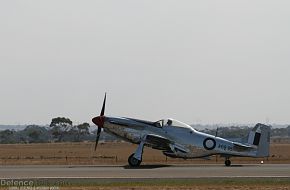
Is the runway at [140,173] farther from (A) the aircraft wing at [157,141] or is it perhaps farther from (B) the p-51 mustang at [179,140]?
(B) the p-51 mustang at [179,140]

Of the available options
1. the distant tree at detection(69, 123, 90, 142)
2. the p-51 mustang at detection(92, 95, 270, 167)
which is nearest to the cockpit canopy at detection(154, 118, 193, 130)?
the p-51 mustang at detection(92, 95, 270, 167)

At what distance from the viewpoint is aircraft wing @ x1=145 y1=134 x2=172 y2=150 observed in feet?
124

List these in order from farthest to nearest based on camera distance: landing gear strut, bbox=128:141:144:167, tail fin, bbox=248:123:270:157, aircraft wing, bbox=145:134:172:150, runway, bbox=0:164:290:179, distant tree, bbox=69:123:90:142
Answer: distant tree, bbox=69:123:90:142 < tail fin, bbox=248:123:270:157 < aircraft wing, bbox=145:134:172:150 < landing gear strut, bbox=128:141:144:167 < runway, bbox=0:164:290:179

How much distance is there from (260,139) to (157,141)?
6380 mm

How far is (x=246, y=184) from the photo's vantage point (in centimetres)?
2528

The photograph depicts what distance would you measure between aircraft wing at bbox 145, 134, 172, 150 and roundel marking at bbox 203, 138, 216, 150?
213cm

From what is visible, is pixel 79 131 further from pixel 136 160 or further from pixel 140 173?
pixel 140 173

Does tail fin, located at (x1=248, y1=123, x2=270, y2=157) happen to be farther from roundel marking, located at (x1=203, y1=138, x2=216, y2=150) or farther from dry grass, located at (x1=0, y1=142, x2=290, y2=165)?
dry grass, located at (x1=0, y1=142, x2=290, y2=165)

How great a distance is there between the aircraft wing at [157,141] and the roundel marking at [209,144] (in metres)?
2.13

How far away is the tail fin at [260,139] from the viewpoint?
38.6 m

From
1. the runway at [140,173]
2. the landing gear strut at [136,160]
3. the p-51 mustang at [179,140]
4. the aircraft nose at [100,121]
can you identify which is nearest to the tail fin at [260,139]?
the p-51 mustang at [179,140]

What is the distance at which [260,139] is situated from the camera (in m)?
38.8

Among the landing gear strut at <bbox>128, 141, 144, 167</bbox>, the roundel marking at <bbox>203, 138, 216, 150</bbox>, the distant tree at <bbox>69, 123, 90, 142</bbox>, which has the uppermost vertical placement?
the distant tree at <bbox>69, 123, 90, 142</bbox>

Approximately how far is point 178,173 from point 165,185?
6.47 metres
